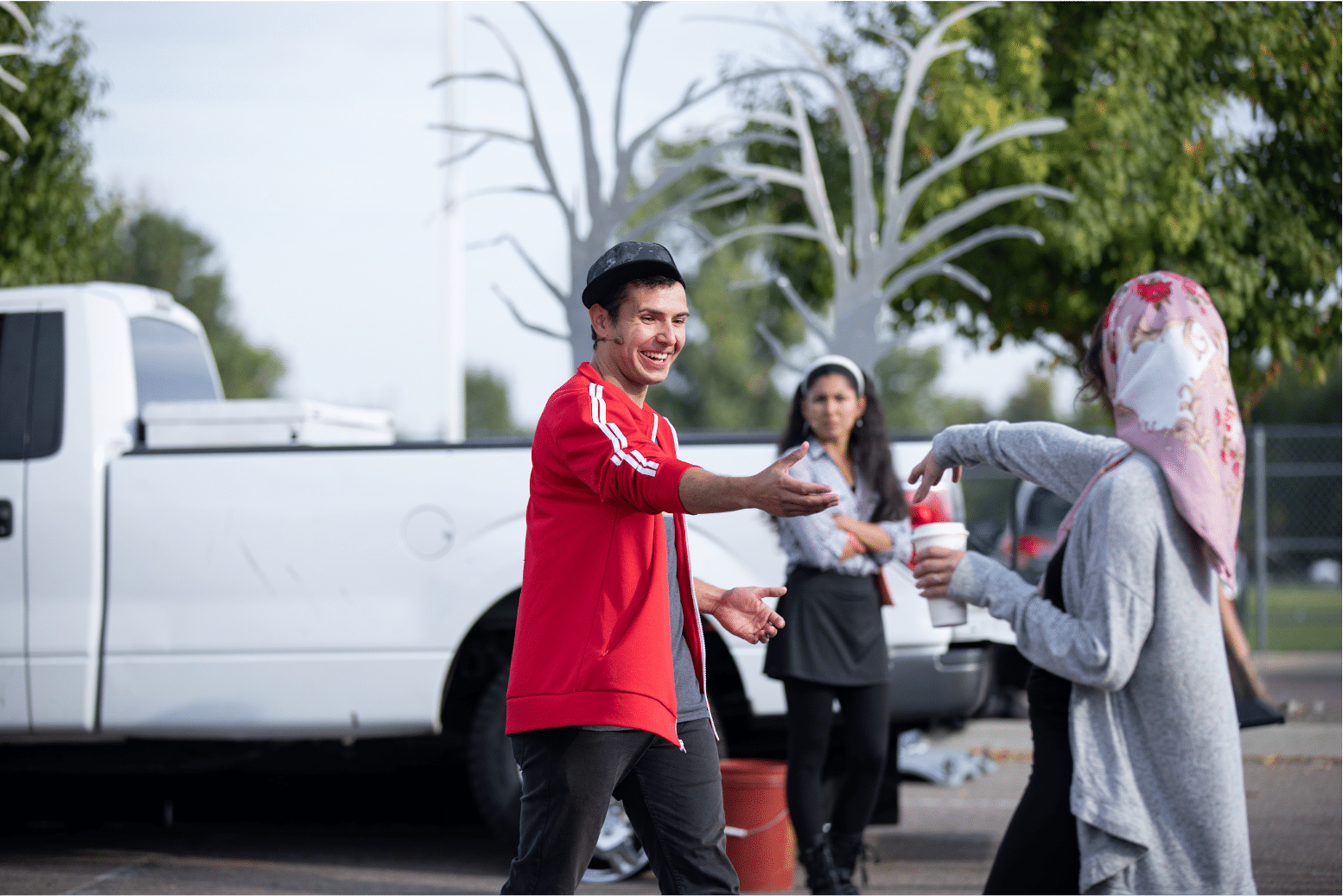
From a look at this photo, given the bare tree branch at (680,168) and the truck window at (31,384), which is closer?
the truck window at (31,384)

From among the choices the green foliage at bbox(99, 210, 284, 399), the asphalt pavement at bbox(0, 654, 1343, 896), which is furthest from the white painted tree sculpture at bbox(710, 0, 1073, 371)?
the green foliage at bbox(99, 210, 284, 399)

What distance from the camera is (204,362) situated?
6.86m

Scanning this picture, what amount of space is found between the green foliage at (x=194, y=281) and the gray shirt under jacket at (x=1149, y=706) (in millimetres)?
53740

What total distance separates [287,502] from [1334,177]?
8499mm

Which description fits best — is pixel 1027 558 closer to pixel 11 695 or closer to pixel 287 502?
pixel 287 502

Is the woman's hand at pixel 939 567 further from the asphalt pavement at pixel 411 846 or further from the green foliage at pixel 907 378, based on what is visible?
the green foliage at pixel 907 378

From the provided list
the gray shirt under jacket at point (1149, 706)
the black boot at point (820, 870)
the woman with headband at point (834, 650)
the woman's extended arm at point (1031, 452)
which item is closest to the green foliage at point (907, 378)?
the woman with headband at point (834, 650)

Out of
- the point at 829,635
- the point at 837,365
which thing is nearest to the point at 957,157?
the point at 837,365

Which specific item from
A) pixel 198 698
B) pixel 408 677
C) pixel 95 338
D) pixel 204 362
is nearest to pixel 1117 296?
pixel 408 677

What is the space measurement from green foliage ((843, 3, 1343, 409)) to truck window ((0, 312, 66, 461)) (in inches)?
298

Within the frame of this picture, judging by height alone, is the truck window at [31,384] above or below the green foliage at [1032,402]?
below

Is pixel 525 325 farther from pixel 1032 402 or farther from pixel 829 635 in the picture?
pixel 1032 402

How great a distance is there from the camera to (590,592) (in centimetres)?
265

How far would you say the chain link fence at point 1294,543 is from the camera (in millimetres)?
13812
